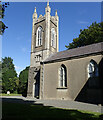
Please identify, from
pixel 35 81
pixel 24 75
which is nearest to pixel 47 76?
pixel 35 81

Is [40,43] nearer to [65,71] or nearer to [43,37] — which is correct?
[43,37]

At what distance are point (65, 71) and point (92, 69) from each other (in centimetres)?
436

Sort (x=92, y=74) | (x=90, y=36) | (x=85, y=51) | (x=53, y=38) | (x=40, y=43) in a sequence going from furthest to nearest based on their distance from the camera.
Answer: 1. (x=90, y=36)
2. (x=53, y=38)
3. (x=40, y=43)
4. (x=85, y=51)
5. (x=92, y=74)

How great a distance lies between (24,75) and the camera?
3853 centimetres

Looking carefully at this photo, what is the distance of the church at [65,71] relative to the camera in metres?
14.7

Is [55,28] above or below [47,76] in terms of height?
above

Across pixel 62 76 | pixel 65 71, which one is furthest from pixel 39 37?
pixel 62 76

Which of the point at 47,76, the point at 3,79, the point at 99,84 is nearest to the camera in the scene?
the point at 99,84

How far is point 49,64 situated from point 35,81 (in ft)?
19.7

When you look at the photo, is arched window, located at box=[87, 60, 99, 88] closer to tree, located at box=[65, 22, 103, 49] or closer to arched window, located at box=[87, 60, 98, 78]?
arched window, located at box=[87, 60, 98, 78]

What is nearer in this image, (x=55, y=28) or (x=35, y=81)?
(x=35, y=81)

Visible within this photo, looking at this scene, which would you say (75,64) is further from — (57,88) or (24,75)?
(24,75)

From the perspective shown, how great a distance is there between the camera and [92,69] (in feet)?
49.8

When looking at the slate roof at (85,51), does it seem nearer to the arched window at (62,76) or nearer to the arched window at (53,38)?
the arched window at (62,76)
